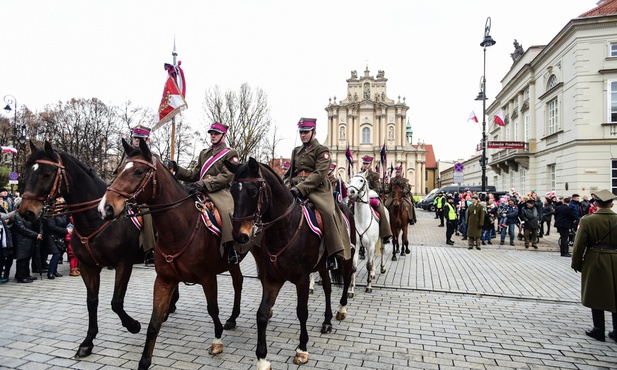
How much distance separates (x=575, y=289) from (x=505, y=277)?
5.09 feet

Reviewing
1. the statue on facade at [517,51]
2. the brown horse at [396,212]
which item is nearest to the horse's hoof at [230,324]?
the brown horse at [396,212]

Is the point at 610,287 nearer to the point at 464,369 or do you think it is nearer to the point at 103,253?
the point at 464,369

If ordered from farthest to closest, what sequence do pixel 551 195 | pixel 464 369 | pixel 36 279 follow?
pixel 551 195, pixel 36 279, pixel 464 369

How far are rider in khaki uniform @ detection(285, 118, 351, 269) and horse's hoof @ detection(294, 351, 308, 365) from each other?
128cm

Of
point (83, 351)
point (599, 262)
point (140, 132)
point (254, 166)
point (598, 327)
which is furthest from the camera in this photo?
point (140, 132)

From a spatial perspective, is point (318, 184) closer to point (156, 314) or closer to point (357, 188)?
point (156, 314)

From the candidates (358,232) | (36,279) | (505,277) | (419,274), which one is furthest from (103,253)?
(505,277)

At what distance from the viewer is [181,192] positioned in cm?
455

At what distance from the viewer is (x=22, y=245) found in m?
8.83

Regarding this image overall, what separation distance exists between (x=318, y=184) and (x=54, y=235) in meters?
8.39

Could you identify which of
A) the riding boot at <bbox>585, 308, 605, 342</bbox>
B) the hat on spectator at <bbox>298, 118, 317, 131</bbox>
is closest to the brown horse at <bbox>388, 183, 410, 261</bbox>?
the riding boot at <bbox>585, 308, 605, 342</bbox>

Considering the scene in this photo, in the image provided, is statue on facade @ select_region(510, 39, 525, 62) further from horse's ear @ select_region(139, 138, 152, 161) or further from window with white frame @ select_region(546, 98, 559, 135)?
horse's ear @ select_region(139, 138, 152, 161)

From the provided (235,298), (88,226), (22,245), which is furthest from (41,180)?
(22,245)

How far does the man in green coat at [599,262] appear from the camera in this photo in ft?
17.6
